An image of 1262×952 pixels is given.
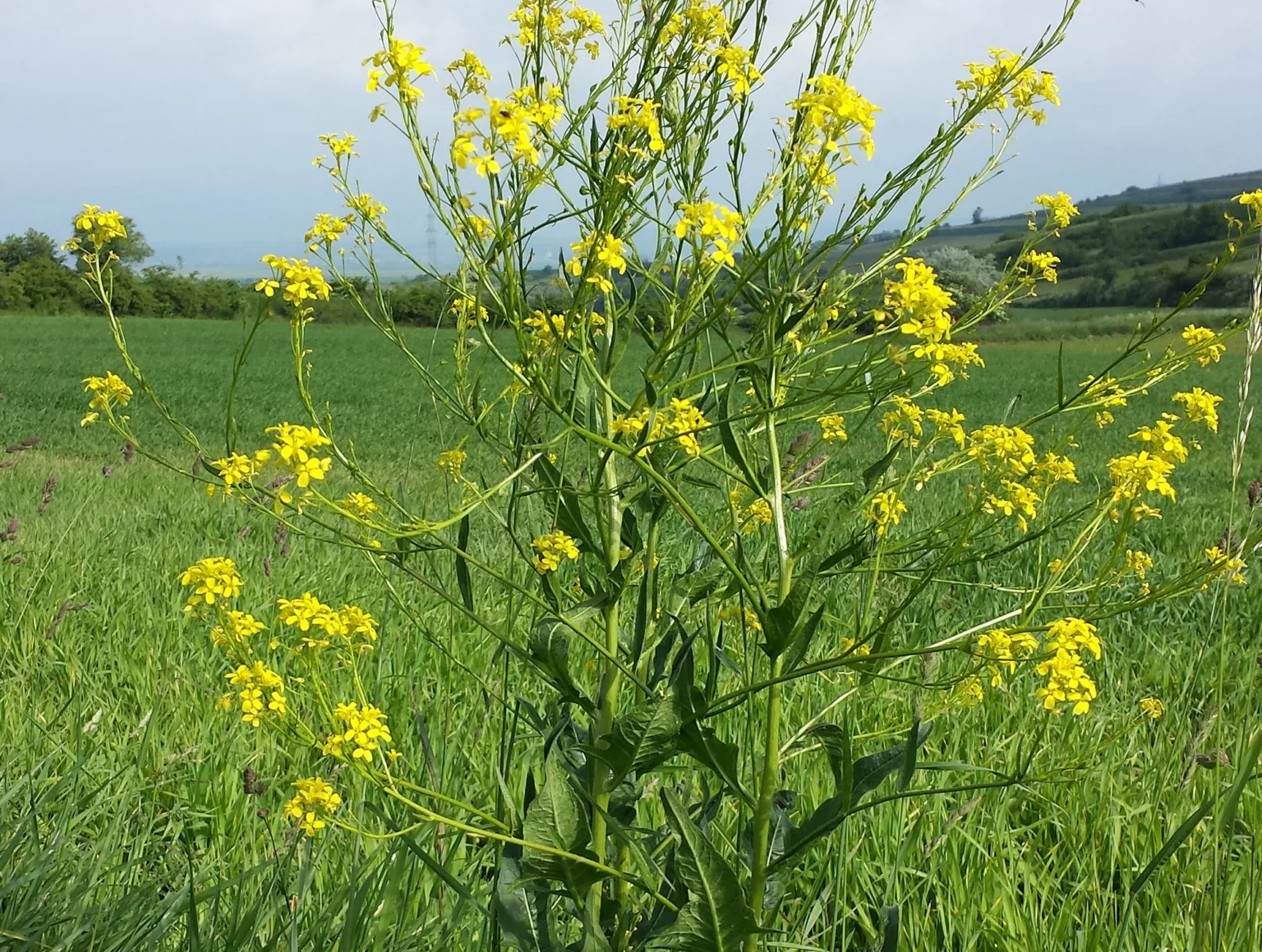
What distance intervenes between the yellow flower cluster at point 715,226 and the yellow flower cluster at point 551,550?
528 millimetres

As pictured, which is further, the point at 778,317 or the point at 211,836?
the point at 211,836

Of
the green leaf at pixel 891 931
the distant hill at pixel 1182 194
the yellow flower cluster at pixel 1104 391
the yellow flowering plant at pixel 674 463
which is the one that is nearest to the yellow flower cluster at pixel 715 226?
→ the yellow flowering plant at pixel 674 463

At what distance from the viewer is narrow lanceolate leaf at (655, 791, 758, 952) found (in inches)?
48.2

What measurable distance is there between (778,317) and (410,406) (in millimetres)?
16017

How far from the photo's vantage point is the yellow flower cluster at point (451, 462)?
5.83 feet

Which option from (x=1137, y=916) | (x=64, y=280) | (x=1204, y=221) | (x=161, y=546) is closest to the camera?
(x=1137, y=916)

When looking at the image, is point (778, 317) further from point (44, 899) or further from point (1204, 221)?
point (1204, 221)

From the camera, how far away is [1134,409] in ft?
66.0

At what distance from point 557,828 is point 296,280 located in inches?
39.3

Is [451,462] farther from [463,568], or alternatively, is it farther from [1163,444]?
[1163,444]

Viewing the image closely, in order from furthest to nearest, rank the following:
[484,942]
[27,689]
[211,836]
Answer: [27,689], [211,836], [484,942]

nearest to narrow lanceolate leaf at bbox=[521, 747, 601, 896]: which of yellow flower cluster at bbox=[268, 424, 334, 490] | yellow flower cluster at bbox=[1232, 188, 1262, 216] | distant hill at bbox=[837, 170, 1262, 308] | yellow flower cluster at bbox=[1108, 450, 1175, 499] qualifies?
yellow flower cluster at bbox=[268, 424, 334, 490]

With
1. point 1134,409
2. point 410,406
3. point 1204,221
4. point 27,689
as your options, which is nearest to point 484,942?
point 27,689

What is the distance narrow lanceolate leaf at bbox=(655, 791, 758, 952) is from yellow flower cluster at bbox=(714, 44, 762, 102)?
1.04 metres
